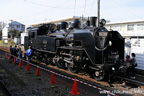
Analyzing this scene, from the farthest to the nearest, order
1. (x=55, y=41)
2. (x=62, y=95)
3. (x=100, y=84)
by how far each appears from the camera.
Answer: (x=55, y=41), (x=100, y=84), (x=62, y=95)

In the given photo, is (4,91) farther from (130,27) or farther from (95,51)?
(130,27)

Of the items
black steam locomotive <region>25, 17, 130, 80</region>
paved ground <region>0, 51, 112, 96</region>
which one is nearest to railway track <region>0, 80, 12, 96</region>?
paved ground <region>0, 51, 112, 96</region>

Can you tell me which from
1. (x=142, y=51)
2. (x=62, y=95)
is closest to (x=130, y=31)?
(x=142, y=51)

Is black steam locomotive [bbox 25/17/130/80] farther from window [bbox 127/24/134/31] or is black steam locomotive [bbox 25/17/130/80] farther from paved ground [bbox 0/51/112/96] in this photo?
window [bbox 127/24/134/31]

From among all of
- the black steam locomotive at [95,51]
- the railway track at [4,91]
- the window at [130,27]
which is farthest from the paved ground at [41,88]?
the window at [130,27]

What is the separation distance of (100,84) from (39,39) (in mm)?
7709

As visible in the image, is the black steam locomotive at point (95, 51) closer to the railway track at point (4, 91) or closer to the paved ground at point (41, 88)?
the paved ground at point (41, 88)

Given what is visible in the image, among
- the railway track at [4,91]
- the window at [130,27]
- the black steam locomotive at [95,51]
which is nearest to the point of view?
the railway track at [4,91]

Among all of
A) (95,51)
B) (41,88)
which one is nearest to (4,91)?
(41,88)

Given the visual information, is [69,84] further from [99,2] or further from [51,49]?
[99,2]

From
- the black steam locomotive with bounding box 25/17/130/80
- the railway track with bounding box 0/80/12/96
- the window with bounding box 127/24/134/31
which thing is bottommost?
the railway track with bounding box 0/80/12/96

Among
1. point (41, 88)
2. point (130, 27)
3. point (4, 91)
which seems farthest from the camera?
point (130, 27)

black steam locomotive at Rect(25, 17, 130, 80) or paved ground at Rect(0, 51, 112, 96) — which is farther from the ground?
black steam locomotive at Rect(25, 17, 130, 80)

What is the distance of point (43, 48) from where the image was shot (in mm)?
12508
